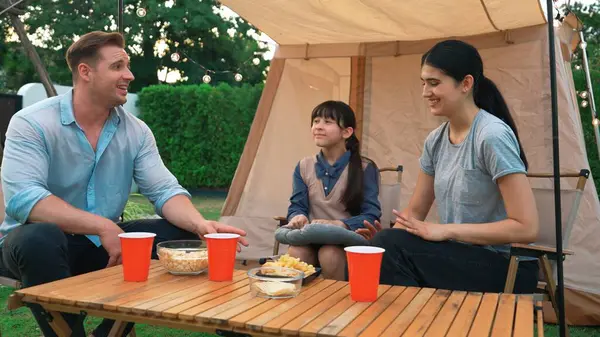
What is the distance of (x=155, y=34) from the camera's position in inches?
669

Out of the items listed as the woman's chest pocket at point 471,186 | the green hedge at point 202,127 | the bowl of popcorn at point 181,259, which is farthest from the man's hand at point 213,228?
the green hedge at point 202,127

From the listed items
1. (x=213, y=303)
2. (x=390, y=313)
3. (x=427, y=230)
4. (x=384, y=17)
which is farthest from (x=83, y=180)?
Answer: (x=384, y=17)

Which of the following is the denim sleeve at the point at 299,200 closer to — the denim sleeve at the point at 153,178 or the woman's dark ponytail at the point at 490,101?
the denim sleeve at the point at 153,178

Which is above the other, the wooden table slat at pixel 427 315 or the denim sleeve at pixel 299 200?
the denim sleeve at pixel 299 200

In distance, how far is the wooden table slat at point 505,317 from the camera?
52.9 inches

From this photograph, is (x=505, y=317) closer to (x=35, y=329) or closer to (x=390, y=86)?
(x=35, y=329)

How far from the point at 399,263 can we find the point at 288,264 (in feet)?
1.54

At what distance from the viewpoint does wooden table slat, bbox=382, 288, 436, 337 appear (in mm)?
1333

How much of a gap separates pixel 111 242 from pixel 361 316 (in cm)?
109

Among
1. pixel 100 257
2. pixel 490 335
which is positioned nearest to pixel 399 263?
pixel 490 335

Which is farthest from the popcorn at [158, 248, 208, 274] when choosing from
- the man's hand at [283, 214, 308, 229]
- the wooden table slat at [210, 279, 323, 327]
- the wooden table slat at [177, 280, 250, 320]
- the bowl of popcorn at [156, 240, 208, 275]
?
the man's hand at [283, 214, 308, 229]

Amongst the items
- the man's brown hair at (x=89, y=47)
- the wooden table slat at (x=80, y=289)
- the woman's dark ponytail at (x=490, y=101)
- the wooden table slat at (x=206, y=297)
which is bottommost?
the wooden table slat at (x=80, y=289)

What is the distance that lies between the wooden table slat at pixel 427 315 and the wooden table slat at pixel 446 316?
1 centimetres

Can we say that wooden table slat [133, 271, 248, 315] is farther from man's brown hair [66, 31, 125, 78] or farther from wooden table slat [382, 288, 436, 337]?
man's brown hair [66, 31, 125, 78]
